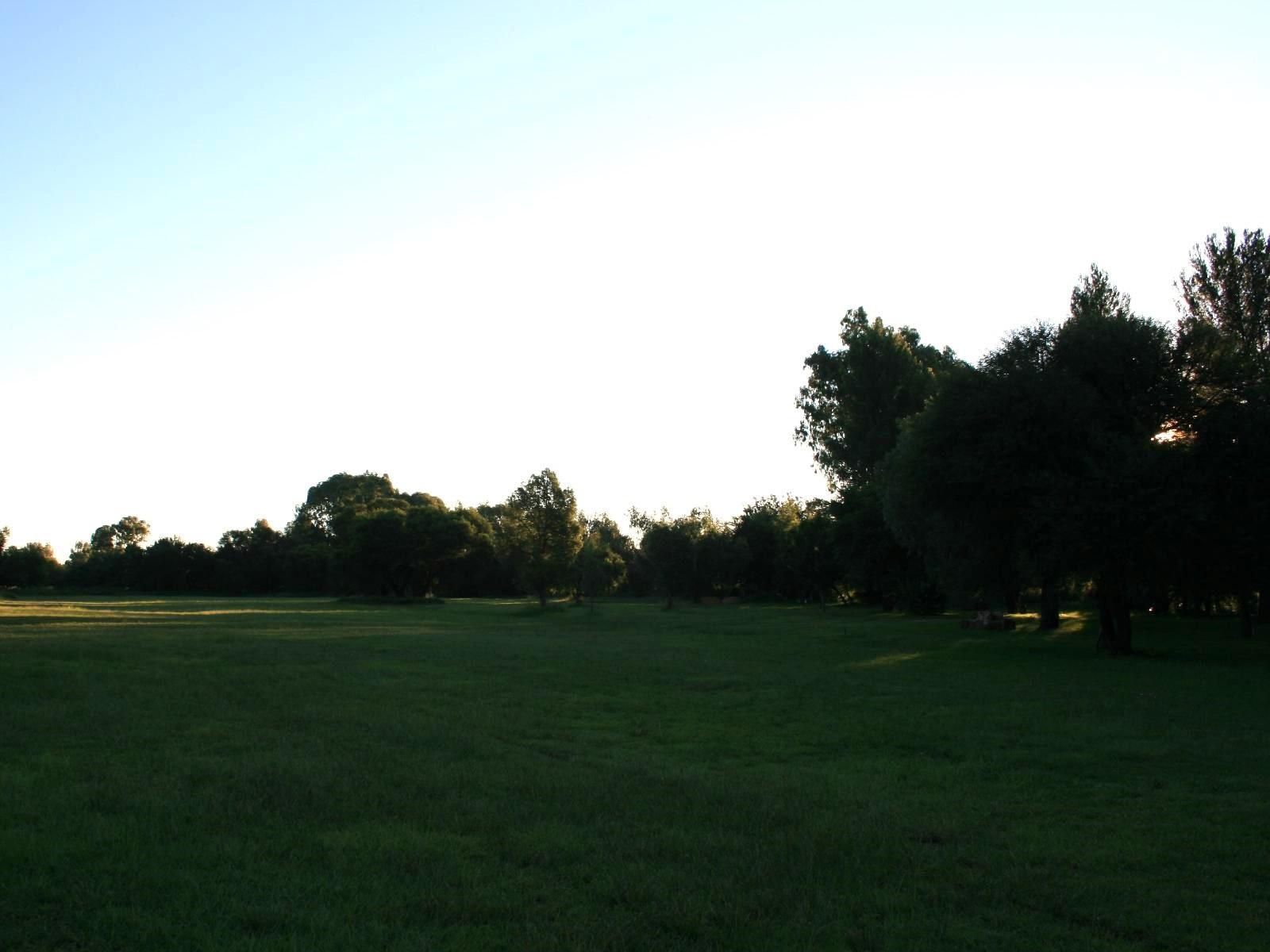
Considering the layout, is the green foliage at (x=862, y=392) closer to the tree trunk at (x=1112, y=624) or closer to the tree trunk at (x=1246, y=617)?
the tree trunk at (x=1246, y=617)

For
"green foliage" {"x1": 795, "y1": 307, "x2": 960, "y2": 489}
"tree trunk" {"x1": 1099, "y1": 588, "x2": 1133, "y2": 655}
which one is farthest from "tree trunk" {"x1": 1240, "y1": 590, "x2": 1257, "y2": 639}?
"green foliage" {"x1": 795, "y1": 307, "x2": 960, "y2": 489}

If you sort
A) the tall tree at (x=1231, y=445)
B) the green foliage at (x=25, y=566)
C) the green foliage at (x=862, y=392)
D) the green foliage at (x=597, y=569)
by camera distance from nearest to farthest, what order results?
the tall tree at (x=1231, y=445) < the green foliage at (x=862, y=392) < the green foliage at (x=597, y=569) < the green foliage at (x=25, y=566)

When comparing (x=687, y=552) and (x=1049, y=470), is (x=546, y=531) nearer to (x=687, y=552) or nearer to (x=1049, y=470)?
(x=687, y=552)

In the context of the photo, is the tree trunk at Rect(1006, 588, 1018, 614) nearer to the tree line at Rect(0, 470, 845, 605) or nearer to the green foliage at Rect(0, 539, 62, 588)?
the tree line at Rect(0, 470, 845, 605)

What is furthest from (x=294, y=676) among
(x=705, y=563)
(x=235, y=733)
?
(x=705, y=563)

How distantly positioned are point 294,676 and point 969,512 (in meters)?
21.8

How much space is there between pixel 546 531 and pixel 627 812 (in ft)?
210

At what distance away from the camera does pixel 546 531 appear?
2901 inches

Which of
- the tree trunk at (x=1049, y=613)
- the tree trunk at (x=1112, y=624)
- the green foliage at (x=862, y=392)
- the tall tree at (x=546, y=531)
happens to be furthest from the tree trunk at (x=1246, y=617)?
the tall tree at (x=546, y=531)

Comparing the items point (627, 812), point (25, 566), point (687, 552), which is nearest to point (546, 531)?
point (687, 552)

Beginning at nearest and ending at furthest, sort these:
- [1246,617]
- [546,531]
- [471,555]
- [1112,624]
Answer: [1112,624] → [1246,617] → [546,531] → [471,555]

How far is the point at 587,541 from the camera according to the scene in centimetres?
8625

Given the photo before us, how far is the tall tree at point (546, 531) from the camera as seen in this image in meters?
72.8

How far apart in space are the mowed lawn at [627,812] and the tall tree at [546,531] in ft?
161
